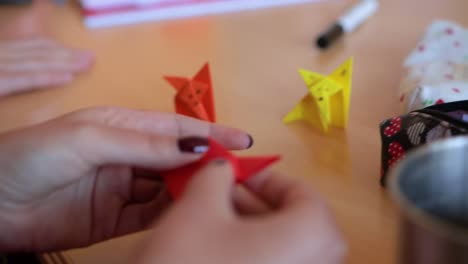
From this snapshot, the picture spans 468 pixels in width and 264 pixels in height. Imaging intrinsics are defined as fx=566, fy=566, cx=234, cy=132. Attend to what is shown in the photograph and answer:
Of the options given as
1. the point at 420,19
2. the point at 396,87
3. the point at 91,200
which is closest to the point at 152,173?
→ the point at 91,200

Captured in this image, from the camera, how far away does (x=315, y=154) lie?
24.9 inches

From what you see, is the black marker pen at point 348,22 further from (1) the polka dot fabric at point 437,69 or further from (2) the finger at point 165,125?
(2) the finger at point 165,125

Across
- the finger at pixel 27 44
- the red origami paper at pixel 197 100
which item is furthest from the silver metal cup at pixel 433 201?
the finger at pixel 27 44

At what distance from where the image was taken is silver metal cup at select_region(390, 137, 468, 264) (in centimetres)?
29

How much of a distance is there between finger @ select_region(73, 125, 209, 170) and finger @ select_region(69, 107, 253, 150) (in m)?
0.06

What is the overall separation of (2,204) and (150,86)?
30 cm

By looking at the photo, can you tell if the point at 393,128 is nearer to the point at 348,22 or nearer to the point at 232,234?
the point at 232,234

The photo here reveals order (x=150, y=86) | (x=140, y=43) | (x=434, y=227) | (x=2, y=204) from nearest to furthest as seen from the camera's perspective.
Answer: (x=434, y=227) → (x=2, y=204) → (x=150, y=86) → (x=140, y=43)

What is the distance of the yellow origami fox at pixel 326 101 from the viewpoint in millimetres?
655

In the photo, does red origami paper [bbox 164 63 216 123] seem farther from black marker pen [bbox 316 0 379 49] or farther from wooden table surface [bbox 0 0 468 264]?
black marker pen [bbox 316 0 379 49]

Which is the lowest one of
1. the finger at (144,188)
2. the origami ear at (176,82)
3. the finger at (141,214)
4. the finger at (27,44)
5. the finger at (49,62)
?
the finger at (141,214)

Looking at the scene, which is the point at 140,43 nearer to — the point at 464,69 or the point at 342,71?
the point at 342,71

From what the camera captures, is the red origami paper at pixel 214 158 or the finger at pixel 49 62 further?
the finger at pixel 49 62

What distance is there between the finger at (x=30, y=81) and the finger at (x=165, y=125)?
27 centimetres
